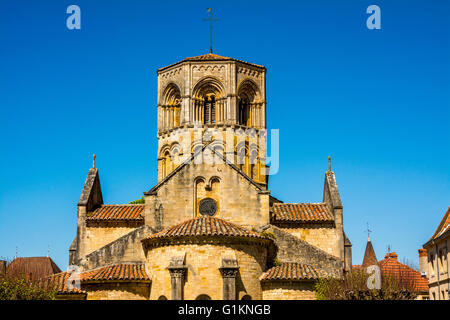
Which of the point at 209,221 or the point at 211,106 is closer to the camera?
the point at 209,221

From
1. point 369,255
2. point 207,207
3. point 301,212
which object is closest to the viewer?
point 207,207

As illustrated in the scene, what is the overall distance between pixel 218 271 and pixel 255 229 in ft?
14.2

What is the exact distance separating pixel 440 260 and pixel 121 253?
62.3ft

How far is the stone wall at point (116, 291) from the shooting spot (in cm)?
3025

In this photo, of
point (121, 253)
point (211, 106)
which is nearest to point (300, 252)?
point (121, 253)

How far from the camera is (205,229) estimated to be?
2981 cm

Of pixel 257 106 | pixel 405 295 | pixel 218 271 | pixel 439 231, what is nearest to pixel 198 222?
pixel 218 271

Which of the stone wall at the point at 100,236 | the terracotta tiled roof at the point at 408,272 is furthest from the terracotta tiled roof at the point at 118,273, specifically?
the terracotta tiled roof at the point at 408,272

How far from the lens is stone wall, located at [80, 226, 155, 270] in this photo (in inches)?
1268

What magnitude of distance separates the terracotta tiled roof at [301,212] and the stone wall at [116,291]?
8643 mm

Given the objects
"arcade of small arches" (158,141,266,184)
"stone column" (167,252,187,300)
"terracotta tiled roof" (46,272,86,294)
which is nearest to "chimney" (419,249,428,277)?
"arcade of small arches" (158,141,266,184)

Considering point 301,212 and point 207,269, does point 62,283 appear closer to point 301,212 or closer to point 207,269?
point 207,269

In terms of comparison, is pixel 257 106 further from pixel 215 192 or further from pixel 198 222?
pixel 198 222
